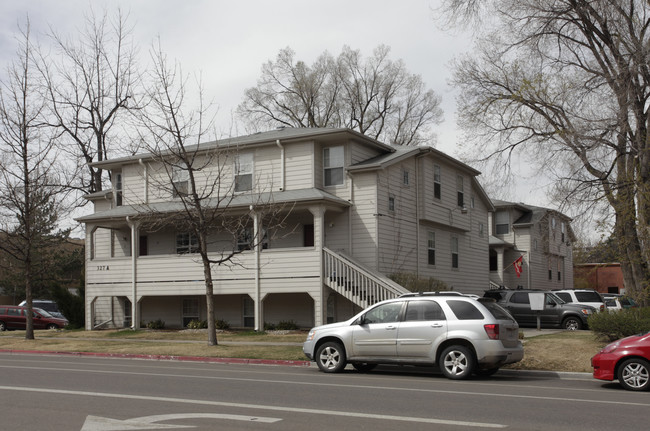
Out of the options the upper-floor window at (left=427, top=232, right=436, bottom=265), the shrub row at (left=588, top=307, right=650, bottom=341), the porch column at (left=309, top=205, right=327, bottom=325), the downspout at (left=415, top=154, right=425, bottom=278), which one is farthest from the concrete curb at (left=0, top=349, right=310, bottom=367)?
the upper-floor window at (left=427, top=232, right=436, bottom=265)

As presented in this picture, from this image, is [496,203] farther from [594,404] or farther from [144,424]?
→ [144,424]

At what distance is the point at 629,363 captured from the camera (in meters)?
12.3

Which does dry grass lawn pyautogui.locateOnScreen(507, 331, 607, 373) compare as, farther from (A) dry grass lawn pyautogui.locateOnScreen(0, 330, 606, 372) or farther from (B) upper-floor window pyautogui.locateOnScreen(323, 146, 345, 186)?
(B) upper-floor window pyautogui.locateOnScreen(323, 146, 345, 186)

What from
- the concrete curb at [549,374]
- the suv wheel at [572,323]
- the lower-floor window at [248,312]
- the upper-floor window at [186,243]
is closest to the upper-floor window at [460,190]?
the suv wheel at [572,323]

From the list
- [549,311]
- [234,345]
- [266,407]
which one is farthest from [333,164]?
[266,407]

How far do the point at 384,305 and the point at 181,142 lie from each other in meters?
9.36

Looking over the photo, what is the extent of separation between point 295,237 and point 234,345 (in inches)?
289

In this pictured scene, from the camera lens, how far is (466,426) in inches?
327

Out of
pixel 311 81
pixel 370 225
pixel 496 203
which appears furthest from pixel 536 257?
pixel 370 225

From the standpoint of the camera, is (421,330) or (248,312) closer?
(421,330)

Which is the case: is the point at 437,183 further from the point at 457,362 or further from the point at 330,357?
the point at 457,362

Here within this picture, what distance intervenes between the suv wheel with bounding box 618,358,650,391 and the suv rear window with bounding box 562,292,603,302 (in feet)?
53.6

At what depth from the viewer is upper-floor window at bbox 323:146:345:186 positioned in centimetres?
2716

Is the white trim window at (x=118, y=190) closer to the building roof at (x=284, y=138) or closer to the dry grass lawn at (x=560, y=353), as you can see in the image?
the building roof at (x=284, y=138)
